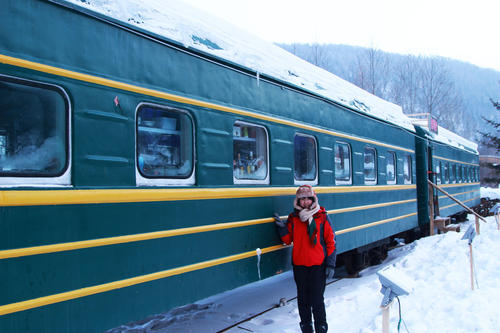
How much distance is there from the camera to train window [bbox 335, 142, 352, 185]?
244 inches

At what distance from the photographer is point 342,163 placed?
20.9ft

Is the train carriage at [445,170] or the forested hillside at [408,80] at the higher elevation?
the forested hillside at [408,80]

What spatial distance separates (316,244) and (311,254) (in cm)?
11

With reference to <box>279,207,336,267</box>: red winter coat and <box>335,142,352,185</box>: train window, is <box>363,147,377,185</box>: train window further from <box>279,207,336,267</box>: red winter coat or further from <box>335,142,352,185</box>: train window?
<box>279,207,336,267</box>: red winter coat

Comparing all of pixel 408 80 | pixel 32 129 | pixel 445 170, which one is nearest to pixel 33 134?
pixel 32 129

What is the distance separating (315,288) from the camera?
13.2 ft

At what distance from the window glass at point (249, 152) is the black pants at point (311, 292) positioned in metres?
1.09

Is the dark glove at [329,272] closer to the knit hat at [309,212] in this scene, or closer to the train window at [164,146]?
the knit hat at [309,212]

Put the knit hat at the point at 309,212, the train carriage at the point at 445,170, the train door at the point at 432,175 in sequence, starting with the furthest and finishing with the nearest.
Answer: the train door at the point at 432,175 → the train carriage at the point at 445,170 → the knit hat at the point at 309,212

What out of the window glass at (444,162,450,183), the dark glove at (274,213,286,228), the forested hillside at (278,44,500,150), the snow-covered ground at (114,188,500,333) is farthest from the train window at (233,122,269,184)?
the forested hillside at (278,44,500,150)

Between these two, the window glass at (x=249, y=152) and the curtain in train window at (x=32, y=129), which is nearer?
the curtain in train window at (x=32, y=129)

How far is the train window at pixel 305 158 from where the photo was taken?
5.22m

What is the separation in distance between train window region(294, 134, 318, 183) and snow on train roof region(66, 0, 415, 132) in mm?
681

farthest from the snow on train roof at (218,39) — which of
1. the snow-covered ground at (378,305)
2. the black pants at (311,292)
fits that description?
the snow-covered ground at (378,305)
